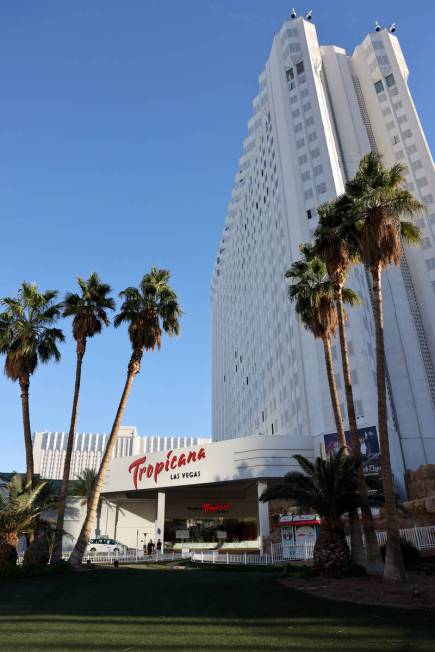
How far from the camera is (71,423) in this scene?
3138 centimetres

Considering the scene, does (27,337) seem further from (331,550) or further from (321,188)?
(321,188)

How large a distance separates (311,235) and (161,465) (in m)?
32.1

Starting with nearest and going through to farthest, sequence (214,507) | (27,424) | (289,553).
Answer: (27,424)
(289,553)
(214,507)

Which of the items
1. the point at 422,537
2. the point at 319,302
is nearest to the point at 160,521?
the point at 422,537

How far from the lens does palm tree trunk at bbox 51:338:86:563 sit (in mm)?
29422

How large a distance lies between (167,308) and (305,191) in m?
40.2

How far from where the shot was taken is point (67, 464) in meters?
30.8

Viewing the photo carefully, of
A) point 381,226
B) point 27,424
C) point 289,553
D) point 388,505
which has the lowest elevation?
point 289,553

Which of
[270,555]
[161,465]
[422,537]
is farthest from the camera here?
[161,465]

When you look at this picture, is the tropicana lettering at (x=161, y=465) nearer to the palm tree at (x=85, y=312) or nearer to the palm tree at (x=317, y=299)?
the palm tree at (x=85, y=312)

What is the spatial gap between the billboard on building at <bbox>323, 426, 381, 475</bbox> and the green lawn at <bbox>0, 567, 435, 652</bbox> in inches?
1044

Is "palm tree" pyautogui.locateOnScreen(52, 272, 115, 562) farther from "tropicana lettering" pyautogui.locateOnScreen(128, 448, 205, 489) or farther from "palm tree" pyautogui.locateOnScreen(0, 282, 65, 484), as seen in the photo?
"tropicana lettering" pyautogui.locateOnScreen(128, 448, 205, 489)

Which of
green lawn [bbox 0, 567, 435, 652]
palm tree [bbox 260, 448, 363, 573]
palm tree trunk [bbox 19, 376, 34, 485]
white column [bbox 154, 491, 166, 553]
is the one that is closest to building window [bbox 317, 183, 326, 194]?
white column [bbox 154, 491, 166, 553]

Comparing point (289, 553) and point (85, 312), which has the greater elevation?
point (85, 312)
